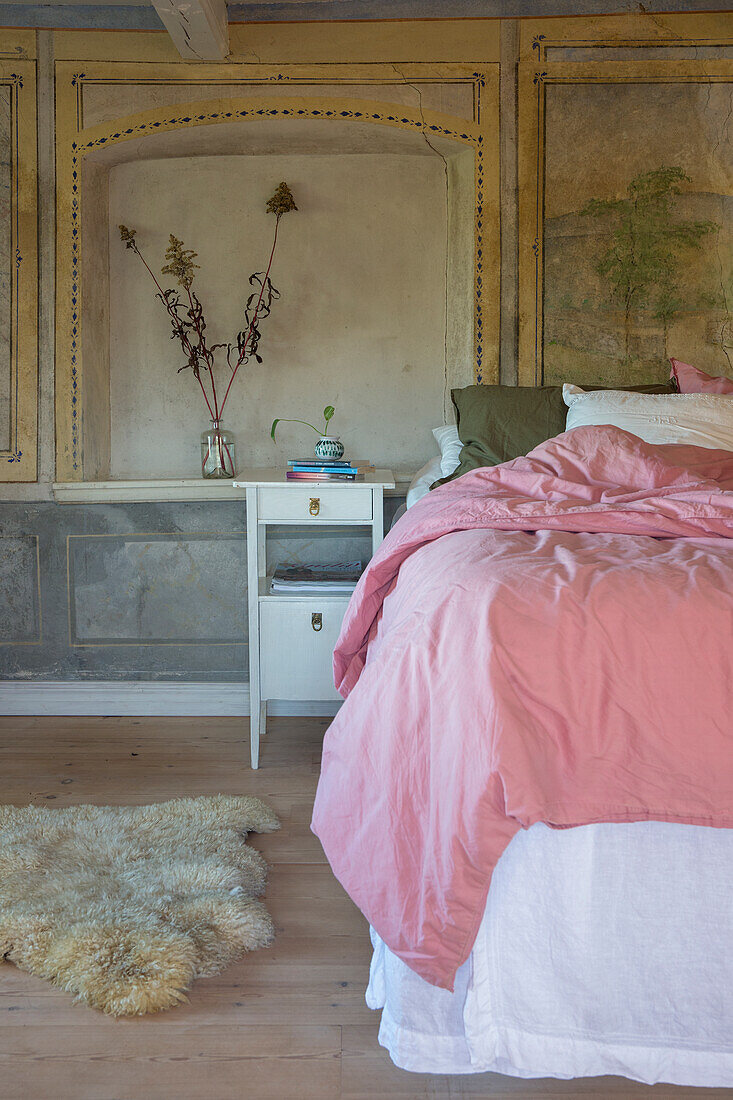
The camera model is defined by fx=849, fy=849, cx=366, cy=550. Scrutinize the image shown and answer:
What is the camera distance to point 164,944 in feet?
5.16

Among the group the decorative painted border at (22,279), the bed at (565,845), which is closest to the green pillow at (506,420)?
the bed at (565,845)

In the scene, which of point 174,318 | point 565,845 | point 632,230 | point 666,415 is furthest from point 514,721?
point 174,318

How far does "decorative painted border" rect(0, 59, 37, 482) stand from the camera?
3.02 meters

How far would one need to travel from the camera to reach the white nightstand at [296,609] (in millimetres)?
2662

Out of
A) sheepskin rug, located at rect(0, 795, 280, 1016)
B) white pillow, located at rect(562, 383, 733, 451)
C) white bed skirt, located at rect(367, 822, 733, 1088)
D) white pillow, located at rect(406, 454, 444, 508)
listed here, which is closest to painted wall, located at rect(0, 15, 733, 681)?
white pillow, located at rect(406, 454, 444, 508)

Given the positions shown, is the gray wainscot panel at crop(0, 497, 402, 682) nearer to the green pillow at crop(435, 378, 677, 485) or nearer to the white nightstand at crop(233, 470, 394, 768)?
the white nightstand at crop(233, 470, 394, 768)

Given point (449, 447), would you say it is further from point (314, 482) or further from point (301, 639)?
point (301, 639)

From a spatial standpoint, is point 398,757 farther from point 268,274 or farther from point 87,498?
point 268,274

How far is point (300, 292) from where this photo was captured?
10.9 ft

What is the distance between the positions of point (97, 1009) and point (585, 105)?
122 inches

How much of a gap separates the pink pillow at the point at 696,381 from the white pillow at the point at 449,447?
739 millimetres

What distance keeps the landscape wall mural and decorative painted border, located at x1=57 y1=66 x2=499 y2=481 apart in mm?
201

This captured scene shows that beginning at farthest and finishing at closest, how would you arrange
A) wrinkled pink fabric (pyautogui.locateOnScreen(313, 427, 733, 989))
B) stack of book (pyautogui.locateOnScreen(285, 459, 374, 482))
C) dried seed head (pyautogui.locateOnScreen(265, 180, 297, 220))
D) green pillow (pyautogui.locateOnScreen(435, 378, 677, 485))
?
dried seed head (pyautogui.locateOnScreen(265, 180, 297, 220)) < stack of book (pyautogui.locateOnScreen(285, 459, 374, 482)) < green pillow (pyautogui.locateOnScreen(435, 378, 677, 485)) < wrinkled pink fabric (pyautogui.locateOnScreen(313, 427, 733, 989))

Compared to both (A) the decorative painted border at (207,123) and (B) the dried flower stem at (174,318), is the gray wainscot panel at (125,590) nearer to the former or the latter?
(A) the decorative painted border at (207,123)
